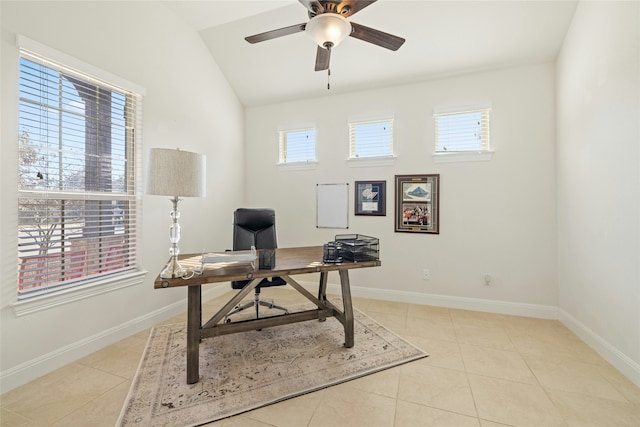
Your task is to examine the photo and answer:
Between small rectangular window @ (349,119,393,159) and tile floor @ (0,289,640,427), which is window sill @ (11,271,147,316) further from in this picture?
small rectangular window @ (349,119,393,159)

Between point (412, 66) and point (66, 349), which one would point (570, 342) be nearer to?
point (412, 66)

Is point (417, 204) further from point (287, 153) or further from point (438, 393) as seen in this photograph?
point (438, 393)

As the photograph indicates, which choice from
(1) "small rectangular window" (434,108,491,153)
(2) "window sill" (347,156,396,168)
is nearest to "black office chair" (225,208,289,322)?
(2) "window sill" (347,156,396,168)

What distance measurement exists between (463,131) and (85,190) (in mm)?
3793

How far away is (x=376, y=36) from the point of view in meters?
1.86

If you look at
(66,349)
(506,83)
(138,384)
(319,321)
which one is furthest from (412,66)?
(66,349)

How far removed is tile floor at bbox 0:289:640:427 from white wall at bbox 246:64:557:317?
80 cm

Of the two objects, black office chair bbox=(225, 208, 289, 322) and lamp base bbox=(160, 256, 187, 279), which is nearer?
lamp base bbox=(160, 256, 187, 279)

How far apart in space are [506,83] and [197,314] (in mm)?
3775

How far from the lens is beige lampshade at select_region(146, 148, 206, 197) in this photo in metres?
1.67

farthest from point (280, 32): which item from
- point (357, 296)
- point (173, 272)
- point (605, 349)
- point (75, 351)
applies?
point (605, 349)

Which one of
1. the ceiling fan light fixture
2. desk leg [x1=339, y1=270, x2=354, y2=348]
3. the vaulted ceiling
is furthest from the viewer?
the vaulted ceiling

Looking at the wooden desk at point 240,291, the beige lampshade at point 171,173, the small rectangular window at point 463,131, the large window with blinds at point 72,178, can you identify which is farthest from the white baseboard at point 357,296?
the small rectangular window at point 463,131

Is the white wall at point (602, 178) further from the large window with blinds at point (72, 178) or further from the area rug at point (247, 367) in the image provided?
the large window with blinds at point (72, 178)
